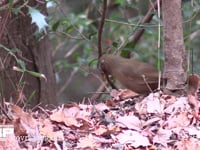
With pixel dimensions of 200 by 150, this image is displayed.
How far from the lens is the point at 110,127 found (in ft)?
8.84

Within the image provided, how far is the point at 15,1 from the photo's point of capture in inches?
132

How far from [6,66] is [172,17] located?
1.22m

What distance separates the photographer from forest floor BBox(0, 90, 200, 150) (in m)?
2.50

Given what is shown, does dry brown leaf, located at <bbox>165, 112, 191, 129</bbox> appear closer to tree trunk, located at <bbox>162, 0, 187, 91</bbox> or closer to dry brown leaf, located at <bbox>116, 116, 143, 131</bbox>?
dry brown leaf, located at <bbox>116, 116, 143, 131</bbox>

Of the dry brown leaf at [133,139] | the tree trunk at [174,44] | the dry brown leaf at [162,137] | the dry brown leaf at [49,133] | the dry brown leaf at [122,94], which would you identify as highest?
the tree trunk at [174,44]

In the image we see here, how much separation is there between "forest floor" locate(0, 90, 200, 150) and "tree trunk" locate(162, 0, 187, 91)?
13 centimetres

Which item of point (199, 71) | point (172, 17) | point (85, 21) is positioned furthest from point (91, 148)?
point (85, 21)

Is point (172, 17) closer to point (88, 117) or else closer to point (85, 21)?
point (88, 117)

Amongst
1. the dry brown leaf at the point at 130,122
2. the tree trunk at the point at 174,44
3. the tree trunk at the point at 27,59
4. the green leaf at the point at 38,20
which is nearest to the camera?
the dry brown leaf at the point at 130,122

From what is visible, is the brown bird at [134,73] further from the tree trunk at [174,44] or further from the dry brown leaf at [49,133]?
the dry brown leaf at [49,133]

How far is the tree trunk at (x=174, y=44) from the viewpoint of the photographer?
10.7 ft

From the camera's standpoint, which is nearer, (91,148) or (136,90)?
(91,148)

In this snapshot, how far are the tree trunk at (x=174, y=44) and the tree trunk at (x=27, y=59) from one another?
101 cm

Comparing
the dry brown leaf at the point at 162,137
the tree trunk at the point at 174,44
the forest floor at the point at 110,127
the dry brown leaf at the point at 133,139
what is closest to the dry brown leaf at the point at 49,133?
the forest floor at the point at 110,127
